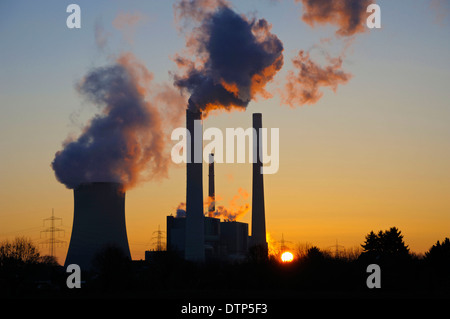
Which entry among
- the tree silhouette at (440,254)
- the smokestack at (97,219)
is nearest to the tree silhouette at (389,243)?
the tree silhouette at (440,254)

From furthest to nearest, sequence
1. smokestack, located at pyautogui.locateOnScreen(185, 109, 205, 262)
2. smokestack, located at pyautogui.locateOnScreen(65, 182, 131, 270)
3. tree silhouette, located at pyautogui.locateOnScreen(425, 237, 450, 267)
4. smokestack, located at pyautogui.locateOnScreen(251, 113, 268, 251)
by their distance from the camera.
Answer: smokestack, located at pyautogui.locateOnScreen(251, 113, 268, 251)
smokestack, located at pyautogui.locateOnScreen(185, 109, 205, 262)
smokestack, located at pyautogui.locateOnScreen(65, 182, 131, 270)
tree silhouette, located at pyautogui.locateOnScreen(425, 237, 450, 267)

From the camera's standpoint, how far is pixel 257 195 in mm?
61156

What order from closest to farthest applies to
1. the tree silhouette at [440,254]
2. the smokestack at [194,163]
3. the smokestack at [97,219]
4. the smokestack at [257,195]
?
1. the tree silhouette at [440,254]
2. the smokestack at [97,219]
3. the smokestack at [194,163]
4. the smokestack at [257,195]

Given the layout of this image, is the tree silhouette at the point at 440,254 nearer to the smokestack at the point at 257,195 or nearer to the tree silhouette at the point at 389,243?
the tree silhouette at the point at 389,243

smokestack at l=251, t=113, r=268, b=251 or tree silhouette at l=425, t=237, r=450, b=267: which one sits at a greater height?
smokestack at l=251, t=113, r=268, b=251

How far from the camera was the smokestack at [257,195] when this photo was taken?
5932cm

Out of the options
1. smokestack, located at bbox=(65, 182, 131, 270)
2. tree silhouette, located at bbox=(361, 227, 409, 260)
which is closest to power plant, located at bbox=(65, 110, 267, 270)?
smokestack, located at bbox=(65, 182, 131, 270)

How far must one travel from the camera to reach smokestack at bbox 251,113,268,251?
59.3 meters

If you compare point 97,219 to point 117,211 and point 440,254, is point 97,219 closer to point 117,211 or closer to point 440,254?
point 117,211

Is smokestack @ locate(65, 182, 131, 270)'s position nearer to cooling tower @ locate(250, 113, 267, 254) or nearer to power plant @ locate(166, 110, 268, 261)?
power plant @ locate(166, 110, 268, 261)
